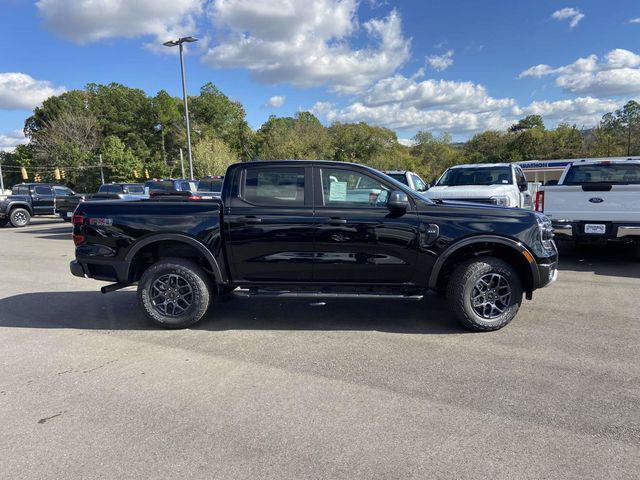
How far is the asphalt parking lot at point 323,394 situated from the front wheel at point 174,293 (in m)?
0.20

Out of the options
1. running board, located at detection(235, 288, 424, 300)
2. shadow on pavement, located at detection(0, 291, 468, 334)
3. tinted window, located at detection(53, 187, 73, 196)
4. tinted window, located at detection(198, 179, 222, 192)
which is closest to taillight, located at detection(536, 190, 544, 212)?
shadow on pavement, located at detection(0, 291, 468, 334)

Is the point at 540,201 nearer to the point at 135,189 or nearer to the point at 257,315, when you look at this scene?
the point at 257,315

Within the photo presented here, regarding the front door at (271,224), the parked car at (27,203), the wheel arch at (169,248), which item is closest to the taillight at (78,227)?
the wheel arch at (169,248)

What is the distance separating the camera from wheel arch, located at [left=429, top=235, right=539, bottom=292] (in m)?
4.80

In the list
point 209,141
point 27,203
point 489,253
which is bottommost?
point 489,253

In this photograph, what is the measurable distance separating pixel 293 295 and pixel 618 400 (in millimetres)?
3040

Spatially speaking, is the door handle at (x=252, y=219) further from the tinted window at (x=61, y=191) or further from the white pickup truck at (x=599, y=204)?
the tinted window at (x=61, y=191)

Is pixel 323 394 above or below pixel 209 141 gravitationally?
below

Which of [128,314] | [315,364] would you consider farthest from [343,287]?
[128,314]

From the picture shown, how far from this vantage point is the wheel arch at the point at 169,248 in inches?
198

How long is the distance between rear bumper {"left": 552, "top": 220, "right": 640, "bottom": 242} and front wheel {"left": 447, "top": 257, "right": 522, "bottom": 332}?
13.0 ft

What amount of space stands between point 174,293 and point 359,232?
2214 mm

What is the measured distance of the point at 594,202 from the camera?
26.0 ft

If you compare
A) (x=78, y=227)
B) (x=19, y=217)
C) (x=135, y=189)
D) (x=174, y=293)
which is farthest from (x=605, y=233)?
(x=19, y=217)
